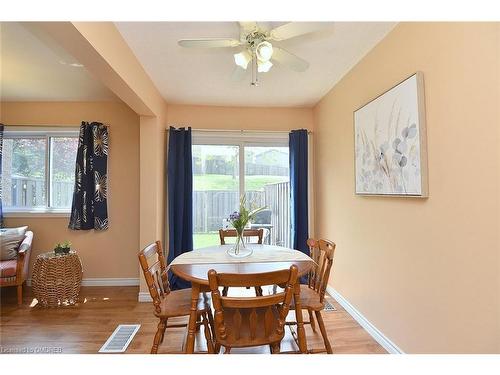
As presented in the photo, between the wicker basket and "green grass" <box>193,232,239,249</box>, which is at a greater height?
"green grass" <box>193,232,239,249</box>

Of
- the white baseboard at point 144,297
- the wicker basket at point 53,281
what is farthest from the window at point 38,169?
the white baseboard at point 144,297

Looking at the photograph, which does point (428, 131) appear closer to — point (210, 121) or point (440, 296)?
point (440, 296)

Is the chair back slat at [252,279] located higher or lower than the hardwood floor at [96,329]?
higher

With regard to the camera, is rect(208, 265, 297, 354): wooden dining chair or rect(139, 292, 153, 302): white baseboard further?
rect(139, 292, 153, 302): white baseboard

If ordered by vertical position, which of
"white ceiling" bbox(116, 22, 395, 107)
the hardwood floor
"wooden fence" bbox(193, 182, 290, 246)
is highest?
"white ceiling" bbox(116, 22, 395, 107)

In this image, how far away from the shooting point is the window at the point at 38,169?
3521mm

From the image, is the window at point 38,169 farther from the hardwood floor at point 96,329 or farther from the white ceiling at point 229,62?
the white ceiling at point 229,62

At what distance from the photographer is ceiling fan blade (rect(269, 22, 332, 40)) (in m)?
1.55

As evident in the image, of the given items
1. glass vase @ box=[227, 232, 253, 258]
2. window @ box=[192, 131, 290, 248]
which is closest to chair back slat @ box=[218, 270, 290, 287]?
glass vase @ box=[227, 232, 253, 258]

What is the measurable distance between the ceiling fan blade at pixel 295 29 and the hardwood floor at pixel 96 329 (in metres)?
2.29

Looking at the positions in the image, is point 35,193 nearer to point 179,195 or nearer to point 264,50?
point 179,195

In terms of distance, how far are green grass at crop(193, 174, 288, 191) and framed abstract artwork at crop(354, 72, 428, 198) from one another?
59.7 inches

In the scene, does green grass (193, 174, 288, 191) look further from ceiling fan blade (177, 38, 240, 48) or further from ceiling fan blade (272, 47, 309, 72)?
ceiling fan blade (177, 38, 240, 48)
